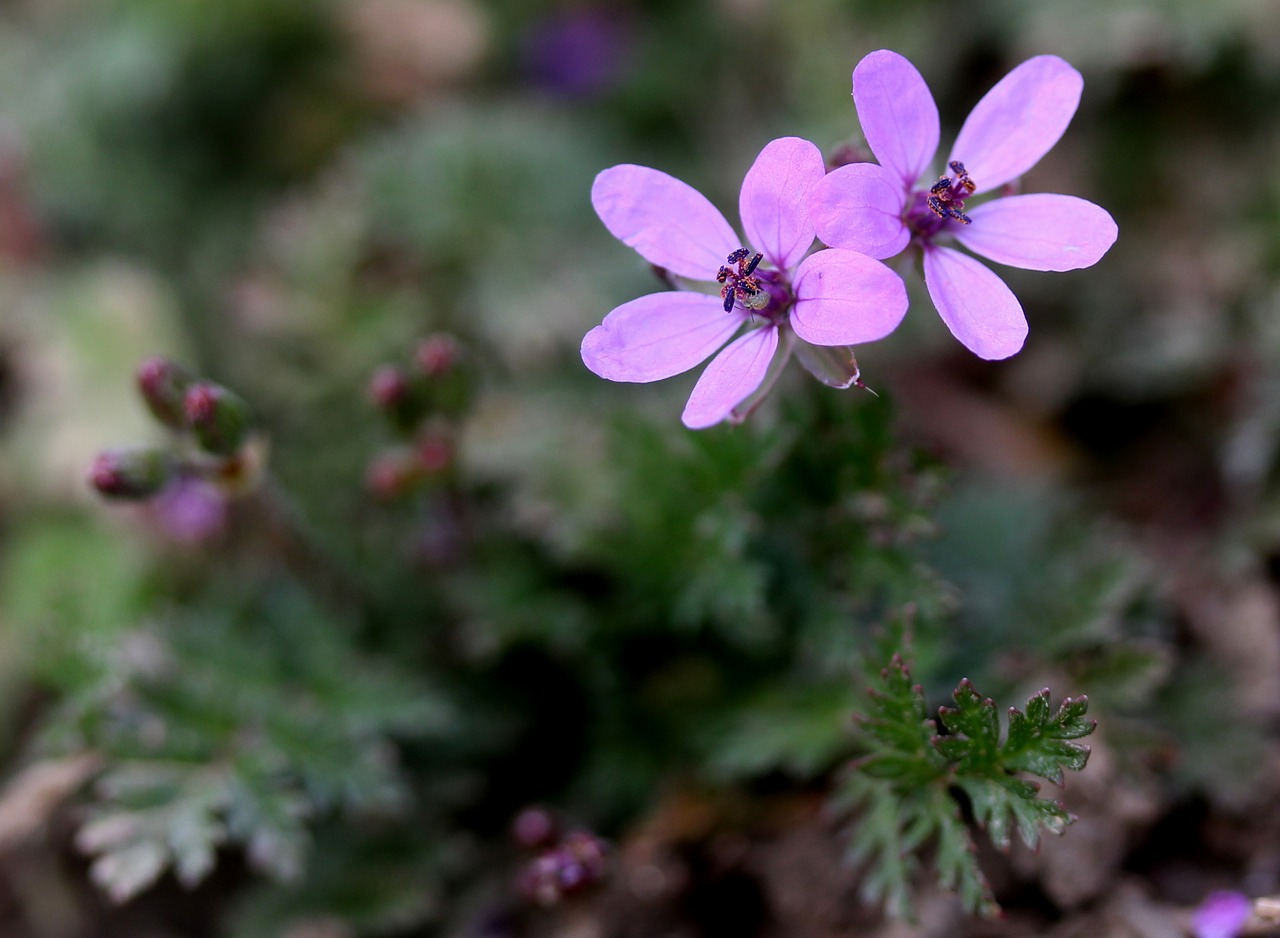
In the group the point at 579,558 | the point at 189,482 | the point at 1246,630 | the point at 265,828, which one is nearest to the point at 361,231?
the point at 189,482

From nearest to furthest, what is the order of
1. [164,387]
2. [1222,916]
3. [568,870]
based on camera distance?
[1222,916] → [568,870] → [164,387]

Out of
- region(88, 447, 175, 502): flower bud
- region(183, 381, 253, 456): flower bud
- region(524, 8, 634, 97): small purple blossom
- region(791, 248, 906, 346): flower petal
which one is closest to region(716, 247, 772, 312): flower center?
region(791, 248, 906, 346): flower petal

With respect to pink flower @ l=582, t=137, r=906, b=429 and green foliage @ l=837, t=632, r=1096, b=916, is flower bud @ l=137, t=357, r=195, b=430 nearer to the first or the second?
pink flower @ l=582, t=137, r=906, b=429

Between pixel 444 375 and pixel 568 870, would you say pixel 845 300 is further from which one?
pixel 568 870

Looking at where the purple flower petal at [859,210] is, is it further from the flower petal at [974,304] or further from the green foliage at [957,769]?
→ the green foliage at [957,769]

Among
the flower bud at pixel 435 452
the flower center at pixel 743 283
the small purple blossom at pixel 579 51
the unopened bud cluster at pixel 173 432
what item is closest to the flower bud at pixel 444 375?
the flower bud at pixel 435 452

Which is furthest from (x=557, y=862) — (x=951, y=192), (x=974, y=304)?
(x=951, y=192)

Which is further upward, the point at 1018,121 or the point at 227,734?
the point at 1018,121
